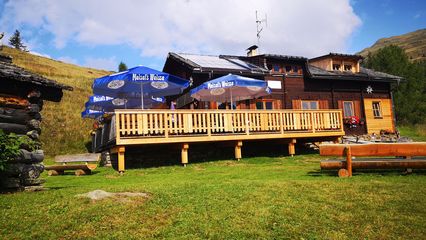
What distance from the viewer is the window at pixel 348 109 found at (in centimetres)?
2331

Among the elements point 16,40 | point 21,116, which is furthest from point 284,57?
point 16,40

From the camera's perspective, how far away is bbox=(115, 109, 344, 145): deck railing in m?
12.2

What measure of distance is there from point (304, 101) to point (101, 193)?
58.0 ft

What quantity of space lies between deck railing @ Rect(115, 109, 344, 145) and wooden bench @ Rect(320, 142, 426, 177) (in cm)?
564

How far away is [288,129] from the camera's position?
612 inches

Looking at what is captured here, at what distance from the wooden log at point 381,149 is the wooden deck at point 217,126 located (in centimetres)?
558

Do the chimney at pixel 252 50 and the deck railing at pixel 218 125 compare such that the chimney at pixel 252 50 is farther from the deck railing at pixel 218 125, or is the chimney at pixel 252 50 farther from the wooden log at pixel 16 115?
the wooden log at pixel 16 115

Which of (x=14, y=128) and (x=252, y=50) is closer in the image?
(x=14, y=128)

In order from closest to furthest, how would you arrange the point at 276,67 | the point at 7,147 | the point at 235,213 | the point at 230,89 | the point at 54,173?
the point at 235,213, the point at 7,147, the point at 54,173, the point at 230,89, the point at 276,67

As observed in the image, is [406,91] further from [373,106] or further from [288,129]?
[288,129]

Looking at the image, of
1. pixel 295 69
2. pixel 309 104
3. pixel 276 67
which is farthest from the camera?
pixel 309 104

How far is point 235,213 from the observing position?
5.46 meters

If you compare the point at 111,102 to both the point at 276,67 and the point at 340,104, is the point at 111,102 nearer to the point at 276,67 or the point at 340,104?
the point at 276,67

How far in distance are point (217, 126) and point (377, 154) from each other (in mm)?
6644
